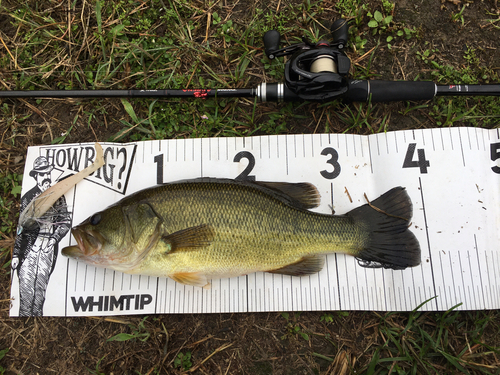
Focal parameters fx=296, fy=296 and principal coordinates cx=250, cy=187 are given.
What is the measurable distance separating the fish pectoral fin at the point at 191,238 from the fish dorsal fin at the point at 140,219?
147 mm

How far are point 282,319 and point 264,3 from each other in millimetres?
3126

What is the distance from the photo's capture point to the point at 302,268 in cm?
251

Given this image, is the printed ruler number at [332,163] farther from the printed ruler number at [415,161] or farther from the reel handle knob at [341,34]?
the reel handle knob at [341,34]

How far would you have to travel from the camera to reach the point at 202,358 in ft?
8.48

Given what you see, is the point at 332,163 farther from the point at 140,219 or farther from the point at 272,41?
the point at 140,219

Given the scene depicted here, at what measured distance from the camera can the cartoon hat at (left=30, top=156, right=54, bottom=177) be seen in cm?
288

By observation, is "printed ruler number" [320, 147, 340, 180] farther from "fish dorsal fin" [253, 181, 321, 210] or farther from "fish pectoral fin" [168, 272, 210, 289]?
"fish pectoral fin" [168, 272, 210, 289]

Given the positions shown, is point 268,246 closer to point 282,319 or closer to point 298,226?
point 298,226

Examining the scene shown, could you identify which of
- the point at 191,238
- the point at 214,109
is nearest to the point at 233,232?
the point at 191,238

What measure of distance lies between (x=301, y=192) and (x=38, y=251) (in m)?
Result: 2.46

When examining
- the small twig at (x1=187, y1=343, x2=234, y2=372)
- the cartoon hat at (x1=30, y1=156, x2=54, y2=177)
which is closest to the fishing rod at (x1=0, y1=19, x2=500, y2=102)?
the cartoon hat at (x1=30, y1=156, x2=54, y2=177)

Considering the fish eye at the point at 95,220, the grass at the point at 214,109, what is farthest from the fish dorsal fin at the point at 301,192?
the fish eye at the point at 95,220

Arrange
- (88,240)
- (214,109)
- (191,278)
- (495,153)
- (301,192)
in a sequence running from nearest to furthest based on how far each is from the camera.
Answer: (88,240), (191,278), (301,192), (495,153), (214,109)

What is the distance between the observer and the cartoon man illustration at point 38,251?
8.74 ft
